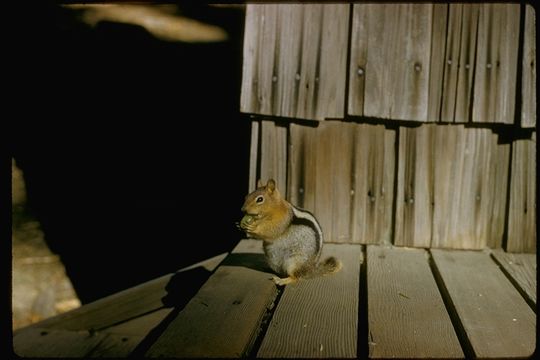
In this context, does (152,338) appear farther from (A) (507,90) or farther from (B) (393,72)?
(A) (507,90)

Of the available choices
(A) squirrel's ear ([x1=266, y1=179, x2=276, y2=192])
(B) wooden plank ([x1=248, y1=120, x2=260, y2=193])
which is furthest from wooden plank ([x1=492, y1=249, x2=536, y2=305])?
(B) wooden plank ([x1=248, y1=120, x2=260, y2=193])

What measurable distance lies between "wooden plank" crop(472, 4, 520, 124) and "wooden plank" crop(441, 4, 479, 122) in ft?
0.14

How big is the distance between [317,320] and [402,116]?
67.4 inches

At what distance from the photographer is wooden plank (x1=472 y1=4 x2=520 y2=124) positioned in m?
3.46

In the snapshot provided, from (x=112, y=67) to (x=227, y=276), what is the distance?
397cm

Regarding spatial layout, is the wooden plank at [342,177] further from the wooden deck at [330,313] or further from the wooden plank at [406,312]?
the wooden plank at [406,312]

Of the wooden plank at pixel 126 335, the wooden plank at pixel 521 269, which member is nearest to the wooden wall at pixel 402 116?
the wooden plank at pixel 521 269

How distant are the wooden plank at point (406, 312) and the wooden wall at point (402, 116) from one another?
0.41m

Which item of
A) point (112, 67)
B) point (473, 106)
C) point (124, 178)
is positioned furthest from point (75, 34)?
point (473, 106)

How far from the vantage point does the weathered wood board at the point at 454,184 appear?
3549mm

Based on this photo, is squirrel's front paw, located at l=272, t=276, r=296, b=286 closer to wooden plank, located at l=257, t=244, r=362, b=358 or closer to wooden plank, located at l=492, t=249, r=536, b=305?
wooden plank, located at l=257, t=244, r=362, b=358

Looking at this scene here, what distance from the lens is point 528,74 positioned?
3439 mm

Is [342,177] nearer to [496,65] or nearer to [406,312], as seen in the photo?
[496,65]

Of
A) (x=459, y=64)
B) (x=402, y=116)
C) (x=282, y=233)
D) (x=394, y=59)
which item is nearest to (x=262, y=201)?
(x=282, y=233)
